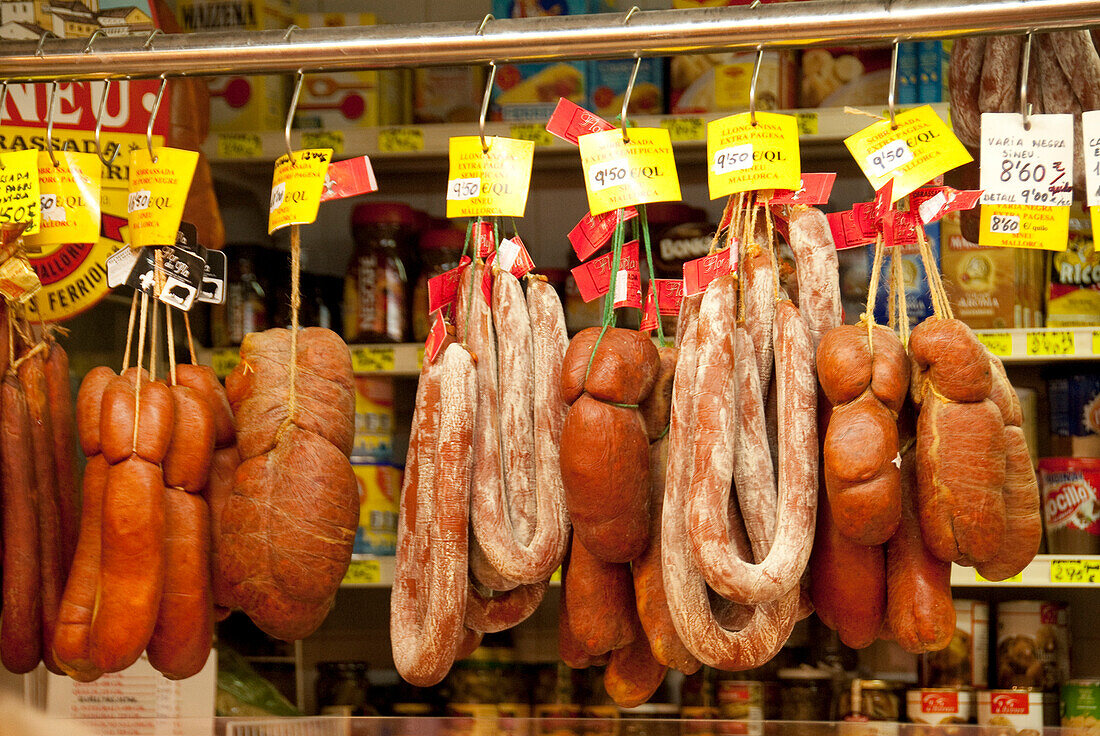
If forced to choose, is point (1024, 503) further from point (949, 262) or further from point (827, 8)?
point (949, 262)

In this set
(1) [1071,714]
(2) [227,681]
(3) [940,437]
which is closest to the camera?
(3) [940,437]

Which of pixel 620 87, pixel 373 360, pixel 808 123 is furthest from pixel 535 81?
pixel 373 360

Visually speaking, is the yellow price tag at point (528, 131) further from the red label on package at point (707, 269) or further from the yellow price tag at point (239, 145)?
the red label on package at point (707, 269)

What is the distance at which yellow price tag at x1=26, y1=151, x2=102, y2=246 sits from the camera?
1457 millimetres

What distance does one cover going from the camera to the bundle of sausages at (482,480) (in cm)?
131

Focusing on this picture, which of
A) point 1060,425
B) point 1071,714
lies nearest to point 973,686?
point 1071,714

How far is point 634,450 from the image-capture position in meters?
1.24

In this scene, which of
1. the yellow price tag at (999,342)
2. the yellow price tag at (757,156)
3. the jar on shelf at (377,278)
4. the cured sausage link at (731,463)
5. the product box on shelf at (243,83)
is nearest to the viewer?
the cured sausage link at (731,463)

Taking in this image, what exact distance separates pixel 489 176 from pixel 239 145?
1.21 m

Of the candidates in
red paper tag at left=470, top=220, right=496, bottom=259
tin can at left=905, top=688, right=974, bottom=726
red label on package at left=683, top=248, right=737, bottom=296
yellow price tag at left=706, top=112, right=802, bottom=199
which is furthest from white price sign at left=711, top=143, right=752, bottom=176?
tin can at left=905, top=688, right=974, bottom=726

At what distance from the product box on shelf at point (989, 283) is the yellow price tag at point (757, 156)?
3.47ft

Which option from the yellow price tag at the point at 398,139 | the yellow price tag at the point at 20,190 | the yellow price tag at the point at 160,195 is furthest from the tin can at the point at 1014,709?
the yellow price tag at the point at 20,190

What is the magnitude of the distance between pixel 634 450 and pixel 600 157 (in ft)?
1.18

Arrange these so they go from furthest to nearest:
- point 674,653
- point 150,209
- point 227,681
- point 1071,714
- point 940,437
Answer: point 227,681 → point 1071,714 → point 150,209 → point 674,653 → point 940,437
